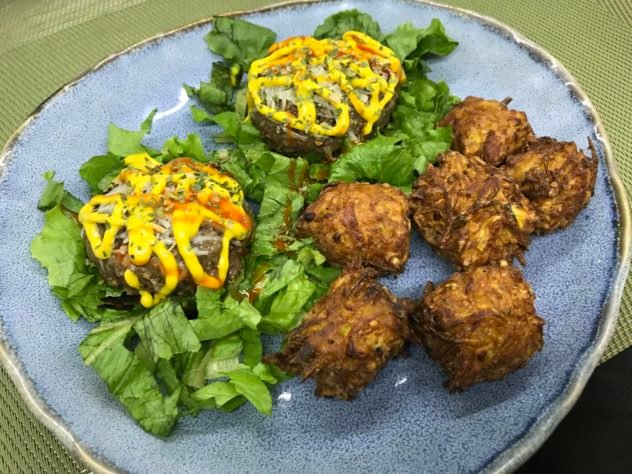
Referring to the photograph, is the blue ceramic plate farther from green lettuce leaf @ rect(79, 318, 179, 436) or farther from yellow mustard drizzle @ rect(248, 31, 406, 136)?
yellow mustard drizzle @ rect(248, 31, 406, 136)

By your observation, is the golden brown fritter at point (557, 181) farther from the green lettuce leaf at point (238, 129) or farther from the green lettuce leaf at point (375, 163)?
the green lettuce leaf at point (238, 129)

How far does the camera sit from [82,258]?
2.93 m

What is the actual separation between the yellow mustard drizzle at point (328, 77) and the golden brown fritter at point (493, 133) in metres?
0.46

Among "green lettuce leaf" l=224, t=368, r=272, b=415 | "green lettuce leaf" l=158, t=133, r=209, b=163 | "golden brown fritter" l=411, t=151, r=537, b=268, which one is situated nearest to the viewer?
"green lettuce leaf" l=224, t=368, r=272, b=415

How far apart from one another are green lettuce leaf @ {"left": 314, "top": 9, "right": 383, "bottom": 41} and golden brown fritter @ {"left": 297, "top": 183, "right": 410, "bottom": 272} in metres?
1.36

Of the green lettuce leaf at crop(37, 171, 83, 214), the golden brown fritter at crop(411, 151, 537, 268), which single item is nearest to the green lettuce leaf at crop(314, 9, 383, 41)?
the golden brown fritter at crop(411, 151, 537, 268)

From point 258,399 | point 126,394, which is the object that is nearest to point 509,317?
point 258,399

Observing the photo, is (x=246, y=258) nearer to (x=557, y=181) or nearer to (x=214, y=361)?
(x=214, y=361)

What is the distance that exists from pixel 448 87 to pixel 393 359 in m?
1.76

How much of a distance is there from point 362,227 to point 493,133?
0.90 m

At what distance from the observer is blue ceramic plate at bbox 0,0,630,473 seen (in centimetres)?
233

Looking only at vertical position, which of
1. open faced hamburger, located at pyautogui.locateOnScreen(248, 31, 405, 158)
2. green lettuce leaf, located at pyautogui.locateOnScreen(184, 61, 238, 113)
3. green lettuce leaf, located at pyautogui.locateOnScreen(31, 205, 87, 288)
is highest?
open faced hamburger, located at pyautogui.locateOnScreen(248, 31, 405, 158)

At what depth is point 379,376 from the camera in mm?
2592

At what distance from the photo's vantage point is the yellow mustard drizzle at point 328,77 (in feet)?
10.1
